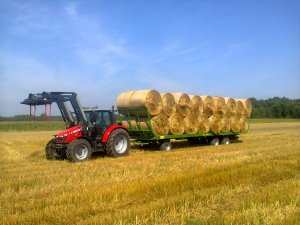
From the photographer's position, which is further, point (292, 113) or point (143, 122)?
point (292, 113)

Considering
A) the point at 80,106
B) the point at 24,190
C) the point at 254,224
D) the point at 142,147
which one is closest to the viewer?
the point at 254,224

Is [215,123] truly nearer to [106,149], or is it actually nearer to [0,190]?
[106,149]

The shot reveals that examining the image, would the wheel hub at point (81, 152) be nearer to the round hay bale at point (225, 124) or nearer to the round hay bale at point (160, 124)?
the round hay bale at point (160, 124)

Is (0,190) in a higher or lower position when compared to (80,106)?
lower

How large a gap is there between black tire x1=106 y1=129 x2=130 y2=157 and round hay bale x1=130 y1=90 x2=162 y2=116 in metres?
1.65

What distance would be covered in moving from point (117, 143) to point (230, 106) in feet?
24.1

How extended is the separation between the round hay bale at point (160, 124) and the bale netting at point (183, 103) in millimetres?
928

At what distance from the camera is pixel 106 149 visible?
1256cm

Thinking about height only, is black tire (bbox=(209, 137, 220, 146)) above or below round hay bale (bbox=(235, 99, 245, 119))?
below

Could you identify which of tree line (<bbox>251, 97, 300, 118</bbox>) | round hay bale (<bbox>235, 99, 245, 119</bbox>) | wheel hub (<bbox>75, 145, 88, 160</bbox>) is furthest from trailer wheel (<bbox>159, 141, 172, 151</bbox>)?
tree line (<bbox>251, 97, 300, 118</bbox>)

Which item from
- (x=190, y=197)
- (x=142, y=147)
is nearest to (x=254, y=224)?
(x=190, y=197)

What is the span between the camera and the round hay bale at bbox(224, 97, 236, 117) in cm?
1810

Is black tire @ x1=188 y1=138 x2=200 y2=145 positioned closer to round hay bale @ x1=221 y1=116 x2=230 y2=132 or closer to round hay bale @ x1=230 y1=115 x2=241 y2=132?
round hay bale @ x1=221 y1=116 x2=230 y2=132

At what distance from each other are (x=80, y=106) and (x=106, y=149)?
5.54 feet
